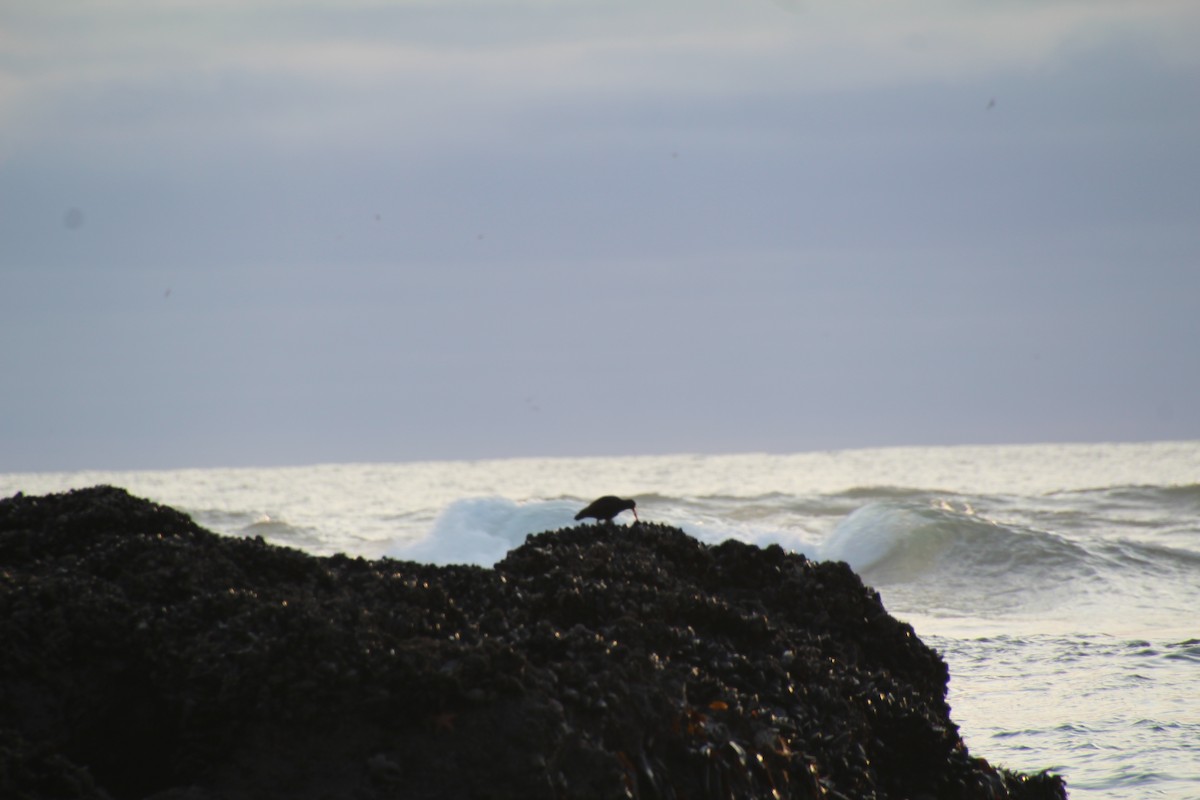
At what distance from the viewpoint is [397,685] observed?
3.21m

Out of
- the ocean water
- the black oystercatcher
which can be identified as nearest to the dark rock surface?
the black oystercatcher

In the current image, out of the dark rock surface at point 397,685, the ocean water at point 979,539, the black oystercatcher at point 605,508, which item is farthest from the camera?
the ocean water at point 979,539

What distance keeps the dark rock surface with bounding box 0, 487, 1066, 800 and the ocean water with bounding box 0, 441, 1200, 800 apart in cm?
210

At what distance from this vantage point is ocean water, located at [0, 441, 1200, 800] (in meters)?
6.66

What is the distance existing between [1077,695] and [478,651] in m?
5.40

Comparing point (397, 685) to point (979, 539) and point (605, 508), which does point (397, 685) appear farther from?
point (979, 539)

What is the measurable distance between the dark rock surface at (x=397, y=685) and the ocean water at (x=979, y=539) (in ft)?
6.90

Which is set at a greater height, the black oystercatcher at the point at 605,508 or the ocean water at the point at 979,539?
the black oystercatcher at the point at 605,508

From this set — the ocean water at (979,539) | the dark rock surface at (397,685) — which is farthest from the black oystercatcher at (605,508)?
the ocean water at (979,539)

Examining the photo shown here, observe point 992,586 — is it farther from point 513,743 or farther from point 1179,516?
point 513,743

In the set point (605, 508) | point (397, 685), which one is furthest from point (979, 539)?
point (397, 685)

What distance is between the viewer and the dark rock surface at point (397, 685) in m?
3.11

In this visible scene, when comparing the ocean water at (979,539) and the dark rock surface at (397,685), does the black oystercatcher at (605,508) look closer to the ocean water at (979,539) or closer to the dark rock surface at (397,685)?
the dark rock surface at (397,685)

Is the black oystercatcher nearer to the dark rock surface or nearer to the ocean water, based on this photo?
the dark rock surface
